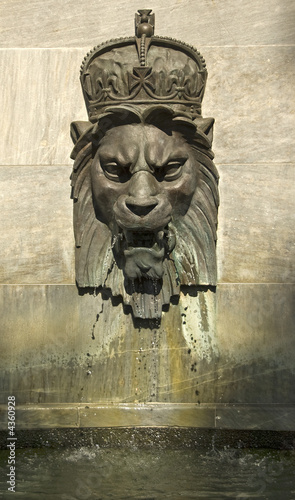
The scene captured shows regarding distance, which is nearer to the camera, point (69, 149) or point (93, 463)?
point (93, 463)

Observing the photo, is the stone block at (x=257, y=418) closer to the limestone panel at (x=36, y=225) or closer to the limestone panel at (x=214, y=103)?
the limestone panel at (x=36, y=225)

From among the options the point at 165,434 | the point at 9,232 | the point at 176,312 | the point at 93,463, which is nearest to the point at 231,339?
the point at 176,312

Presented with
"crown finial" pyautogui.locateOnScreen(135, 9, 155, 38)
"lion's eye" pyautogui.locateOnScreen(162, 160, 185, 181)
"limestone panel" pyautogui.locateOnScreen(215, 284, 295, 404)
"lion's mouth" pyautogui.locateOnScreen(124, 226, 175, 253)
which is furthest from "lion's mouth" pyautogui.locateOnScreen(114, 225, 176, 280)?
"crown finial" pyautogui.locateOnScreen(135, 9, 155, 38)

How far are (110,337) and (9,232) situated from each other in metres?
0.90

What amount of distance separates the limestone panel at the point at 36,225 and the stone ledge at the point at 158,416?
0.81 meters

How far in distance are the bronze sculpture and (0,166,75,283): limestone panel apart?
0.12m

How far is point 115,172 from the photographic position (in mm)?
4523

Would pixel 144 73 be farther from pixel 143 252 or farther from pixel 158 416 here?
pixel 158 416

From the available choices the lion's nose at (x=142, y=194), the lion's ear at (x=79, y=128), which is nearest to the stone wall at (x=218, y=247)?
the lion's ear at (x=79, y=128)

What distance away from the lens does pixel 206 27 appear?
4773 mm

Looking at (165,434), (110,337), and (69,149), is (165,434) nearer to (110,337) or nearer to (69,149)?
(110,337)

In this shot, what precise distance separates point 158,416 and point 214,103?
1940mm

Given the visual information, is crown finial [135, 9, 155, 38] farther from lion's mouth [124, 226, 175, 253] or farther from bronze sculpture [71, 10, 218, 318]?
lion's mouth [124, 226, 175, 253]

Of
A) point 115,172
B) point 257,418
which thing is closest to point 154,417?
point 257,418
